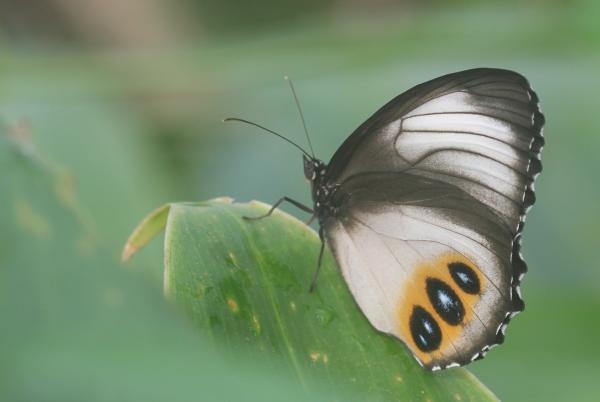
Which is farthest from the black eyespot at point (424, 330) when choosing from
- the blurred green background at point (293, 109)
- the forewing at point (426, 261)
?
the blurred green background at point (293, 109)

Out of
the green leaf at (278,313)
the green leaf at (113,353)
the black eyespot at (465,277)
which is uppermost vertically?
the green leaf at (113,353)

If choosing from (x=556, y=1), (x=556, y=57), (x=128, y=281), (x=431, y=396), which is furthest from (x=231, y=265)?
(x=556, y=1)

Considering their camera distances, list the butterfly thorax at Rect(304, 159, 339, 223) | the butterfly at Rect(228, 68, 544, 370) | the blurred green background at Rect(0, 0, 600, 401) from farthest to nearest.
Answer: the blurred green background at Rect(0, 0, 600, 401) → the butterfly thorax at Rect(304, 159, 339, 223) → the butterfly at Rect(228, 68, 544, 370)

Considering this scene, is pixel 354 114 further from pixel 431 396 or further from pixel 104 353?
pixel 104 353

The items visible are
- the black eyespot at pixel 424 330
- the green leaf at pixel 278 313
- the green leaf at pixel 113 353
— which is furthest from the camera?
the black eyespot at pixel 424 330

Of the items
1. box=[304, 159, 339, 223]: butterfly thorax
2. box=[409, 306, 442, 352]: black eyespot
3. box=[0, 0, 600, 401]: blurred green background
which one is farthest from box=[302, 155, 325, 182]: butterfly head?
box=[0, 0, 600, 401]: blurred green background

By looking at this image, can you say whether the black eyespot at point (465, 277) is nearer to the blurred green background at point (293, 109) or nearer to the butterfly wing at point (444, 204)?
the butterfly wing at point (444, 204)

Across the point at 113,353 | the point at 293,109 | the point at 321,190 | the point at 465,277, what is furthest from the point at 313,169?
the point at 293,109

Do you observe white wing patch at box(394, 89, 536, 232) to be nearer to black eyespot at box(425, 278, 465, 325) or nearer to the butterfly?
the butterfly
